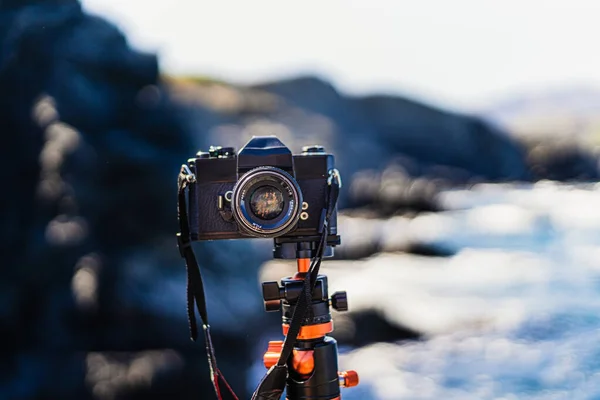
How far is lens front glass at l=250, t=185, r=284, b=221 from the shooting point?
1.20 m

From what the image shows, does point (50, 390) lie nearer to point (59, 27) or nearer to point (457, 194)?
point (59, 27)

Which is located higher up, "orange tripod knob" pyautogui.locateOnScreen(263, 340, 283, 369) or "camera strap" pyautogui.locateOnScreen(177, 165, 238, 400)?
"camera strap" pyautogui.locateOnScreen(177, 165, 238, 400)

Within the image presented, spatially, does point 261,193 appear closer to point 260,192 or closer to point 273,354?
point 260,192

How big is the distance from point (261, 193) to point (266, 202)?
18 millimetres

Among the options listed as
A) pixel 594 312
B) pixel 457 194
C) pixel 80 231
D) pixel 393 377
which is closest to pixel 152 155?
pixel 80 231

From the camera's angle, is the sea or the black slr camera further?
the sea

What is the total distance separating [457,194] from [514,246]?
144 cm

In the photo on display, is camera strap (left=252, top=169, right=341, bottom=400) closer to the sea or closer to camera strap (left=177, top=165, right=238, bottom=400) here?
camera strap (left=177, top=165, right=238, bottom=400)

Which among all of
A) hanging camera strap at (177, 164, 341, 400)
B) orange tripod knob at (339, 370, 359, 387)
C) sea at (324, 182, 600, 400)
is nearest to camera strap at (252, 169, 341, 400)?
hanging camera strap at (177, 164, 341, 400)

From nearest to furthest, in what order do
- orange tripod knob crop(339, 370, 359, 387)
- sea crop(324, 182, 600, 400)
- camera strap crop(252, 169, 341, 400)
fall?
camera strap crop(252, 169, 341, 400) < orange tripod knob crop(339, 370, 359, 387) < sea crop(324, 182, 600, 400)

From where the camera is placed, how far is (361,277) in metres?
7.84

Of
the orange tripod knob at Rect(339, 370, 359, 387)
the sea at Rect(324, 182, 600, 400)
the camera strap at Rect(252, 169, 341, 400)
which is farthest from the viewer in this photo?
the sea at Rect(324, 182, 600, 400)

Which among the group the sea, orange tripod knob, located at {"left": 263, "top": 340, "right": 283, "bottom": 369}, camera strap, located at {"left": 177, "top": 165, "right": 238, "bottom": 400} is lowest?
the sea

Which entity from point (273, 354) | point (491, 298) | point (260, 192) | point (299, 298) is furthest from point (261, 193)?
point (491, 298)
